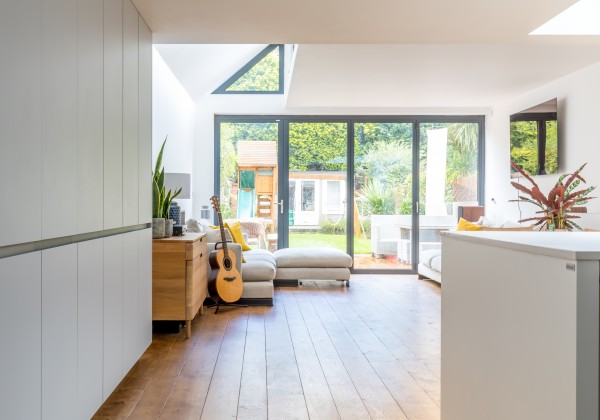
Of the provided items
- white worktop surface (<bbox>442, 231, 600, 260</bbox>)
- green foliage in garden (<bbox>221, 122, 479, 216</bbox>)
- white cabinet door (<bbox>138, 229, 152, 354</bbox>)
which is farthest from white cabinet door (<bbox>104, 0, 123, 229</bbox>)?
green foliage in garden (<bbox>221, 122, 479, 216</bbox>)

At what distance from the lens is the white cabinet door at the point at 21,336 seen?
4.78 ft

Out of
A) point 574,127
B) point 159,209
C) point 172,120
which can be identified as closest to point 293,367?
point 159,209

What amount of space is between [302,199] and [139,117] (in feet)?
14.4

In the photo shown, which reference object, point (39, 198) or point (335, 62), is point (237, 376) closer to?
point (39, 198)

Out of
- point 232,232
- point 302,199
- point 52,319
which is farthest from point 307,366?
point 302,199

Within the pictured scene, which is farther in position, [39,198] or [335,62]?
[335,62]

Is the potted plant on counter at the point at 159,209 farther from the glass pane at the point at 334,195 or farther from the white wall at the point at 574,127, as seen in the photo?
the white wall at the point at 574,127

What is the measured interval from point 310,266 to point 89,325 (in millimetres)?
4011

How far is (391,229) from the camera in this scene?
738 cm

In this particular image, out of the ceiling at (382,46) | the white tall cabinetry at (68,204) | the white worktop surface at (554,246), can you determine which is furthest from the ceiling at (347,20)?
the white worktop surface at (554,246)

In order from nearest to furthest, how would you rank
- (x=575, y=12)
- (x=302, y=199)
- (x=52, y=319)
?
(x=52, y=319), (x=575, y=12), (x=302, y=199)

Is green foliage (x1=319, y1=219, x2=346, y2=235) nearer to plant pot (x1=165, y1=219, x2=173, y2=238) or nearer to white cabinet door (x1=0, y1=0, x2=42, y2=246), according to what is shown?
plant pot (x1=165, y1=219, x2=173, y2=238)

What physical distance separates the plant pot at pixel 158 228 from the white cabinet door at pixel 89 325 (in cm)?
150

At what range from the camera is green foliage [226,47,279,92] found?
7.24 meters
